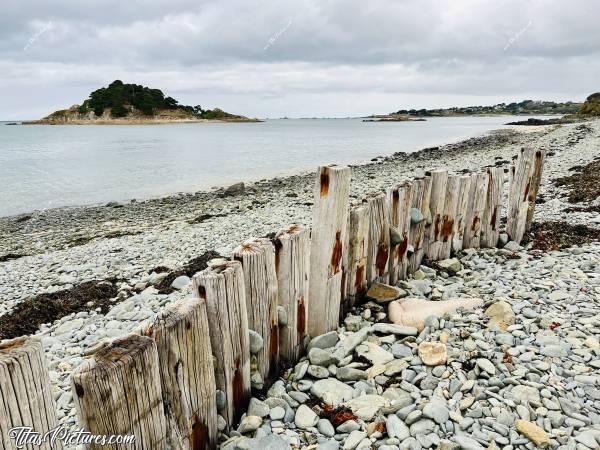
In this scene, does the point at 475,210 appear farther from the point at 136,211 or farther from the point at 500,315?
the point at 136,211

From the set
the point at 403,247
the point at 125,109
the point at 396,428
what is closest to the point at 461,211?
the point at 403,247

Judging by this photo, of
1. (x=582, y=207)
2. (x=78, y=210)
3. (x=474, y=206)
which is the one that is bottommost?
(x=78, y=210)

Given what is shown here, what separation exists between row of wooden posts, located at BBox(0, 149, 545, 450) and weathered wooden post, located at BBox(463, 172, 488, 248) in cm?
3

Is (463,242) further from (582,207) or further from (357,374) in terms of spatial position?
(582,207)

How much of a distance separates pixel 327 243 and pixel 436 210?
2.53 meters

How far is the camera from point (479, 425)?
3191 mm

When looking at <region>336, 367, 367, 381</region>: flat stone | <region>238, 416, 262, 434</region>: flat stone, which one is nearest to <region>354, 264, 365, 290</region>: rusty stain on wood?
<region>336, 367, 367, 381</region>: flat stone

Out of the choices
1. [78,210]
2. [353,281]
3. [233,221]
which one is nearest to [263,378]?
[353,281]

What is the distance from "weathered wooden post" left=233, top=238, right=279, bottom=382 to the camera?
3613 mm

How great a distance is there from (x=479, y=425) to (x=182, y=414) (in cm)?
204

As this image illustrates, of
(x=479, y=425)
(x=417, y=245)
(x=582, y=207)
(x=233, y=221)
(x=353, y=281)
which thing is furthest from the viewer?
(x=233, y=221)

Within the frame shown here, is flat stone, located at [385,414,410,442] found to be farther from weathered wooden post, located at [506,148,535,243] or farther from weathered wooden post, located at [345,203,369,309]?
weathered wooden post, located at [506,148,535,243]

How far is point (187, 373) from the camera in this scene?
293 cm

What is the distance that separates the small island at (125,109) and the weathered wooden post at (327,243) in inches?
5478
